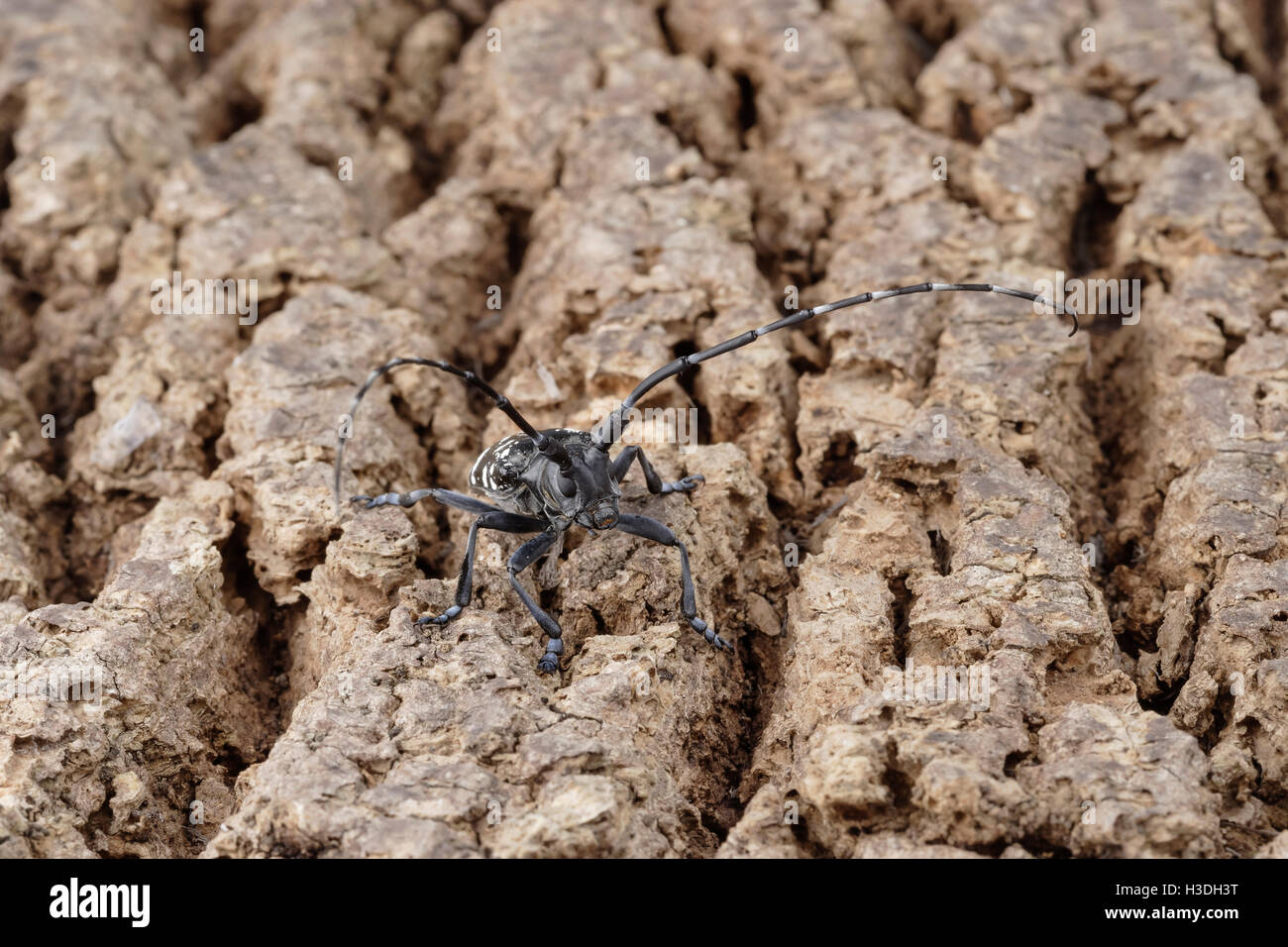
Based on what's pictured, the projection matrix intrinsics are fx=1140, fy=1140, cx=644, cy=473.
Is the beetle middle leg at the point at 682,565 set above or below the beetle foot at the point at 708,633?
above

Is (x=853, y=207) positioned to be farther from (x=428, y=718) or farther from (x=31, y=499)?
(x=31, y=499)

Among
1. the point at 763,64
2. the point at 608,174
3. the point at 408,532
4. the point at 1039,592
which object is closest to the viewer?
the point at 1039,592

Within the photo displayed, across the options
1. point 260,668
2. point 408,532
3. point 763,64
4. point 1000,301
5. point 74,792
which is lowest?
point 74,792

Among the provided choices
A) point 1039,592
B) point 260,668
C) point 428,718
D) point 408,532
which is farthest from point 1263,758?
point 260,668

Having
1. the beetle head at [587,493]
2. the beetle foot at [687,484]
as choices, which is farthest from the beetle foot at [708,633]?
the beetle foot at [687,484]

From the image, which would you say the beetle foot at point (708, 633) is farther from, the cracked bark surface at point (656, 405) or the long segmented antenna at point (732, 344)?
the long segmented antenna at point (732, 344)

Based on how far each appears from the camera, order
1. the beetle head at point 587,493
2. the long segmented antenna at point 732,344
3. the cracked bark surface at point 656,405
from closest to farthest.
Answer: the cracked bark surface at point 656,405
the long segmented antenna at point 732,344
the beetle head at point 587,493

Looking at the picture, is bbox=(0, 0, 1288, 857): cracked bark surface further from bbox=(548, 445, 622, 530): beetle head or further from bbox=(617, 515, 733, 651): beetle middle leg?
bbox=(548, 445, 622, 530): beetle head

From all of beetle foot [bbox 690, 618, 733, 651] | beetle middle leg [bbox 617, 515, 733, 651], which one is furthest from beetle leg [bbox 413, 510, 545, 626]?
beetle foot [bbox 690, 618, 733, 651]
